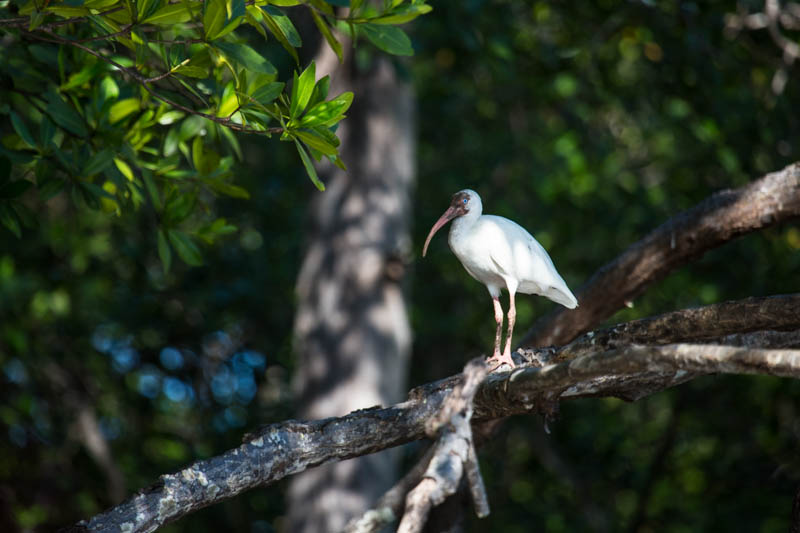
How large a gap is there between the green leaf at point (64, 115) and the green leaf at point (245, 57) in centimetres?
95

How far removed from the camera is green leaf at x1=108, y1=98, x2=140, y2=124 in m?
3.69

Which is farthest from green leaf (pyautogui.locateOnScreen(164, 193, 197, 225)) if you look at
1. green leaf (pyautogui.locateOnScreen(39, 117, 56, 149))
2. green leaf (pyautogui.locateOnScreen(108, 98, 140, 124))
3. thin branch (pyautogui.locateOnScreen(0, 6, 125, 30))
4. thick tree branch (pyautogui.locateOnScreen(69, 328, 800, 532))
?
thick tree branch (pyautogui.locateOnScreen(69, 328, 800, 532))

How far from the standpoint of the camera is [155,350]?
952 centimetres

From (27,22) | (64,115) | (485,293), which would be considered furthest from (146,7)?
(485,293)

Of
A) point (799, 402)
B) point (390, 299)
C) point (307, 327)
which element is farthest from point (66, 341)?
point (799, 402)

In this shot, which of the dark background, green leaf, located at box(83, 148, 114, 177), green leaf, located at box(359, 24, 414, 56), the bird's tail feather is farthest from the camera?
the dark background

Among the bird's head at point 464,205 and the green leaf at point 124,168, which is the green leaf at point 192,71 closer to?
the green leaf at point 124,168

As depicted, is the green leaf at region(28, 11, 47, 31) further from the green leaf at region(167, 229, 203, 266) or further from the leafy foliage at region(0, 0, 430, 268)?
the green leaf at region(167, 229, 203, 266)

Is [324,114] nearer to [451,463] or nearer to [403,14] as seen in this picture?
[403,14]

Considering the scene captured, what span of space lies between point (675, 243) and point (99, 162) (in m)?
2.59

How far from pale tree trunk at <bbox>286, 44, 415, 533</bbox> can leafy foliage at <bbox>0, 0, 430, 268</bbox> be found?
8.51 ft

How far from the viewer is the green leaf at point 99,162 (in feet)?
10.8

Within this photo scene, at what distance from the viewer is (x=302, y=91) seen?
2805 millimetres

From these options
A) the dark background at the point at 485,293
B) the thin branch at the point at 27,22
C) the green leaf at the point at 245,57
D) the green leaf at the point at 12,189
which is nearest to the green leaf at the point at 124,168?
the green leaf at the point at 12,189
